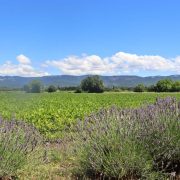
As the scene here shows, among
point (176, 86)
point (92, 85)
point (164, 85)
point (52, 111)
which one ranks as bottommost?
point (52, 111)

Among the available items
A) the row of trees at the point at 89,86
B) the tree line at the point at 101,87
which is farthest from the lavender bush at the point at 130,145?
the row of trees at the point at 89,86

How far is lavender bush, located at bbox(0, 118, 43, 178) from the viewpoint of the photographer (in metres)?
4.64

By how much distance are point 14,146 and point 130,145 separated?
56.3 inches

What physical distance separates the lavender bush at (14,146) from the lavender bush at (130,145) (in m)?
0.63

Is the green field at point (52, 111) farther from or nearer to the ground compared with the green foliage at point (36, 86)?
nearer to the ground

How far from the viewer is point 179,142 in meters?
5.02

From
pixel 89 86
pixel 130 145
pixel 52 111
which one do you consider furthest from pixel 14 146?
pixel 89 86

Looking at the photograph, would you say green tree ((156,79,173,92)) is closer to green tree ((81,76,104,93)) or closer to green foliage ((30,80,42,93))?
green tree ((81,76,104,93))

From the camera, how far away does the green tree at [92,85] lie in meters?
101

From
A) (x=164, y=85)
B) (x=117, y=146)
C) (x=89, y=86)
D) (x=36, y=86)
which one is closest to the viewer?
(x=117, y=146)

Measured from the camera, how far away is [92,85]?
102 metres

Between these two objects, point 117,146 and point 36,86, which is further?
point 36,86

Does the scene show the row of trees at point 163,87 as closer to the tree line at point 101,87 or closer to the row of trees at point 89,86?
the tree line at point 101,87

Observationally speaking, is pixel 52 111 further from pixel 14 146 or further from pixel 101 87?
pixel 101 87
